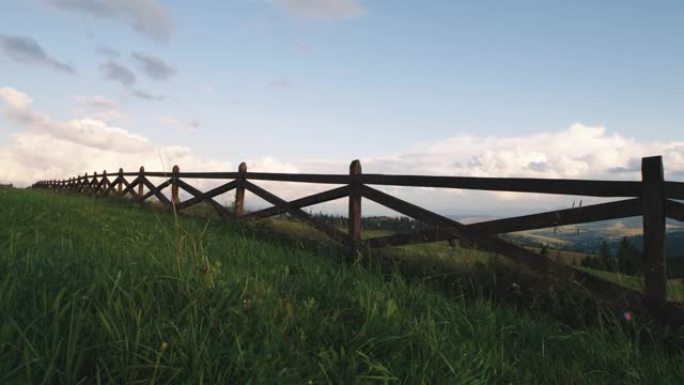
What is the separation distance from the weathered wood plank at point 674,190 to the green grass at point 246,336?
1397mm

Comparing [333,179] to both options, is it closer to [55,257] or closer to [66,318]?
[55,257]

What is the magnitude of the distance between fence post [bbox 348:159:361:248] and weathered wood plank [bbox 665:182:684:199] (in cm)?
410

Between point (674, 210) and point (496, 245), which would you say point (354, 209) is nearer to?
point (496, 245)

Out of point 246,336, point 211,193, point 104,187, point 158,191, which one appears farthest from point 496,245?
point 104,187

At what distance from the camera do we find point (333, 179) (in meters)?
7.88

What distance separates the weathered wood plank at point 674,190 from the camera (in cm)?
433

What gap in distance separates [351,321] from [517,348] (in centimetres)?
132

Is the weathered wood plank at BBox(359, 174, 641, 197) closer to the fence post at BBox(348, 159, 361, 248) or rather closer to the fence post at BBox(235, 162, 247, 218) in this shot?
the fence post at BBox(348, 159, 361, 248)

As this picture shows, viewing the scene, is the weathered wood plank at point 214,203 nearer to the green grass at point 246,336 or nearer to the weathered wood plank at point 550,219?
the weathered wood plank at point 550,219

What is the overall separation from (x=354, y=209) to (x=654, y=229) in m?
4.03

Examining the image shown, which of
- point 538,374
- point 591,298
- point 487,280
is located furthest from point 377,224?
point 538,374

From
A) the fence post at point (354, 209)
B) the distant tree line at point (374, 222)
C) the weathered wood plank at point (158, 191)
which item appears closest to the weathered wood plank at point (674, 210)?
the distant tree line at point (374, 222)

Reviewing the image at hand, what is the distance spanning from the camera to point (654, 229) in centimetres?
447

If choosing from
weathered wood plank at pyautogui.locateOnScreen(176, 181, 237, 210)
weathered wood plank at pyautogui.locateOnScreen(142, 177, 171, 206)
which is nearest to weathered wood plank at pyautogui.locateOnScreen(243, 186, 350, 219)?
weathered wood plank at pyautogui.locateOnScreen(176, 181, 237, 210)
